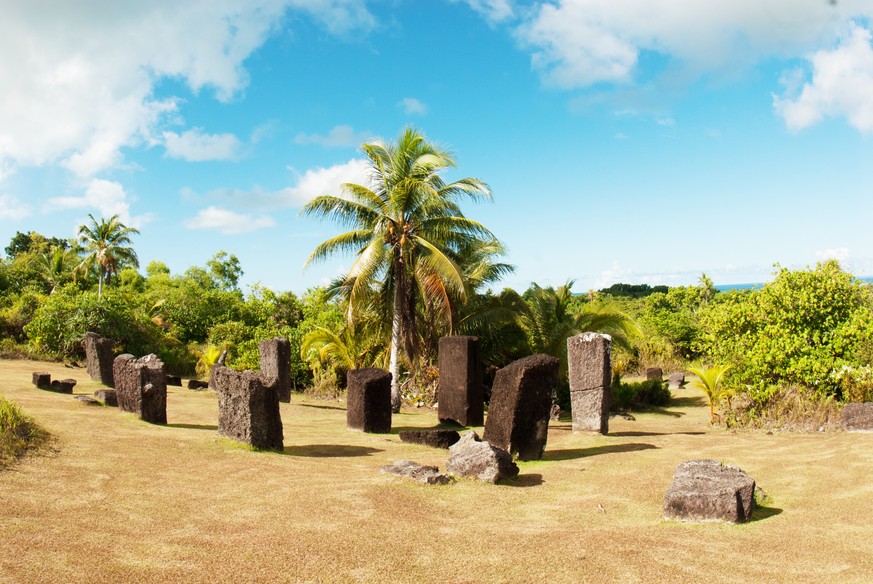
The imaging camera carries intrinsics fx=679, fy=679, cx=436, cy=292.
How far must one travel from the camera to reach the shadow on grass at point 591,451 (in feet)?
36.6

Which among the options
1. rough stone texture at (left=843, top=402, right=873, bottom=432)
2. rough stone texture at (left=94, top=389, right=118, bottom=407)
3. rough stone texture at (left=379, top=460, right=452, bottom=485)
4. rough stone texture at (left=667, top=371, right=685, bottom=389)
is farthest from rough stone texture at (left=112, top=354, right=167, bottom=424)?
rough stone texture at (left=667, top=371, right=685, bottom=389)

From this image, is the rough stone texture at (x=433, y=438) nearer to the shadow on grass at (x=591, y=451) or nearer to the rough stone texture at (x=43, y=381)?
the shadow on grass at (x=591, y=451)

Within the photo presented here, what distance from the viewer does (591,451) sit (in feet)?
38.0

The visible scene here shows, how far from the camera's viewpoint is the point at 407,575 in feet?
17.3

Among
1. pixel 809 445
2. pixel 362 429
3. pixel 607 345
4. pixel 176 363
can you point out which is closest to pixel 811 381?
pixel 809 445

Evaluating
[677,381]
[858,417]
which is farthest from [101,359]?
[677,381]

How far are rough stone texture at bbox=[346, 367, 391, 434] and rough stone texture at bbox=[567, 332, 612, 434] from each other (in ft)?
12.6

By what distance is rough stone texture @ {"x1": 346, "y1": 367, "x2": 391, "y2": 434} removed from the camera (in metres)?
13.5

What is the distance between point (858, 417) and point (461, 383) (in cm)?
777

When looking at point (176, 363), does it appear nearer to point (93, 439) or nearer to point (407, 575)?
point (93, 439)

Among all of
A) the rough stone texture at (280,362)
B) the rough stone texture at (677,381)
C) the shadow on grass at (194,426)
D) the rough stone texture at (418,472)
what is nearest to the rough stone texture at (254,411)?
the shadow on grass at (194,426)

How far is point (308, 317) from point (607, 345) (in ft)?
55.5

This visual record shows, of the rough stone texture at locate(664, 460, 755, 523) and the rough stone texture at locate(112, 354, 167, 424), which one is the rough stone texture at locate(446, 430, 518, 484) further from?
the rough stone texture at locate(112, 354, 167, 424)

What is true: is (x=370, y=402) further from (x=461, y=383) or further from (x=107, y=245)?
(x=107, y=245)
